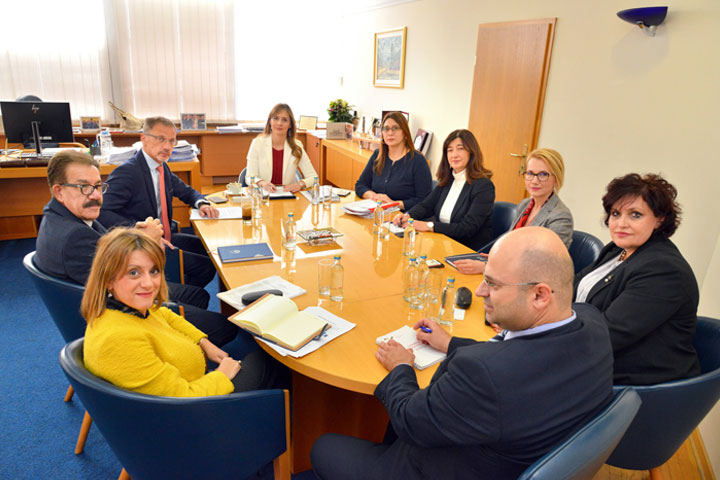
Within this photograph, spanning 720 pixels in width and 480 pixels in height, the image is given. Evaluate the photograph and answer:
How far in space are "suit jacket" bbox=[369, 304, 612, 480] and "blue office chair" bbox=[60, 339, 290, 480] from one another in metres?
0.52

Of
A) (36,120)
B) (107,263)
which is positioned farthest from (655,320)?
(36,120)

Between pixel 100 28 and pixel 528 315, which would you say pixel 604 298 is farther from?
pixel 100 28

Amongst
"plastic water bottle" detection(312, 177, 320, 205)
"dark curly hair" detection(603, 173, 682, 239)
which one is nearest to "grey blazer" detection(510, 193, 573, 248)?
"dark curly hair" detection(603, 173, 682, 239)

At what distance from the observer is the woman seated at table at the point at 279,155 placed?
3947 millimetres

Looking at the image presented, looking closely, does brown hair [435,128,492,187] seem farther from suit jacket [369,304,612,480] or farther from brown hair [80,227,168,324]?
brown hair [80,227,168,324]

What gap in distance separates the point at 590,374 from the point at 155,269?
4.18 feet

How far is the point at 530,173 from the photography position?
8.45 feet

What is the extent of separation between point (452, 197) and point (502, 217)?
0.37m

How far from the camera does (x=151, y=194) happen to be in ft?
9.78

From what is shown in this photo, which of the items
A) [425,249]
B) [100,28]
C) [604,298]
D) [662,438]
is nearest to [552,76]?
[425,249]

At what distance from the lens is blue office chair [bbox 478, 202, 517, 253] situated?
317 centimetres

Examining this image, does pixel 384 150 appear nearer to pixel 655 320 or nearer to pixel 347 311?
pixel 347 311

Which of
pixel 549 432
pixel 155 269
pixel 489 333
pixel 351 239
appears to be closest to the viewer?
pixel 549 432

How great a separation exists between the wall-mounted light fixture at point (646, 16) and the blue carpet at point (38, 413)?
3.17m
